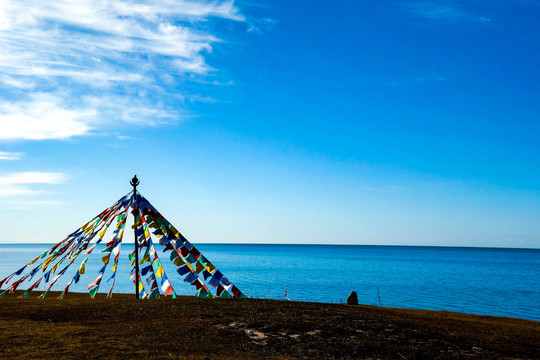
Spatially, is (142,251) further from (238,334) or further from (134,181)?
(238,334)

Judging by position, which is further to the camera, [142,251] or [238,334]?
[142,251]

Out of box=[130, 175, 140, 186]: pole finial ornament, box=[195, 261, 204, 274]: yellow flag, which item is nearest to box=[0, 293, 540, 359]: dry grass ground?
box=[195, 261, 204, 274]: yellow flag

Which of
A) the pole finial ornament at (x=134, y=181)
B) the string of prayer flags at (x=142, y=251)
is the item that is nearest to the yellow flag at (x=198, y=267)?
the string of prayer flags at (x=142, y=251)

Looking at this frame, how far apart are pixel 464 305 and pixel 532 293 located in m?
19.8

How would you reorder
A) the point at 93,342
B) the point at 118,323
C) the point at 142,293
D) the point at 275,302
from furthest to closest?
1. the point at 142,293
2. the point at 275,302
3. the point at 118,323
4. the point at 93,342

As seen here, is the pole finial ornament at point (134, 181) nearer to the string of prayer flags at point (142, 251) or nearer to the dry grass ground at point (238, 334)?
the string of prayer flags at point (142, 251)

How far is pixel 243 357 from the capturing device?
10.8 metres

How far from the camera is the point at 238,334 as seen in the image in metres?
13.0

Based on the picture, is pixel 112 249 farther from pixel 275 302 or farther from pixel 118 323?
pixel 275 302

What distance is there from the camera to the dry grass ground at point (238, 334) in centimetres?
1126

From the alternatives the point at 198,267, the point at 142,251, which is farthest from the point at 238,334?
the point at 142,251

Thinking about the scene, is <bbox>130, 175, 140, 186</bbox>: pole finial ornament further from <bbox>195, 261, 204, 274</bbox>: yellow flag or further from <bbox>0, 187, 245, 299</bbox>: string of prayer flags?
<bbox>195, 261, 204, 274</bbox>: yellow flag

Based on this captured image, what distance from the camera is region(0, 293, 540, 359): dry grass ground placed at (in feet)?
36.9

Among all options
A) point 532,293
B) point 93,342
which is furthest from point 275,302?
point 532,293
